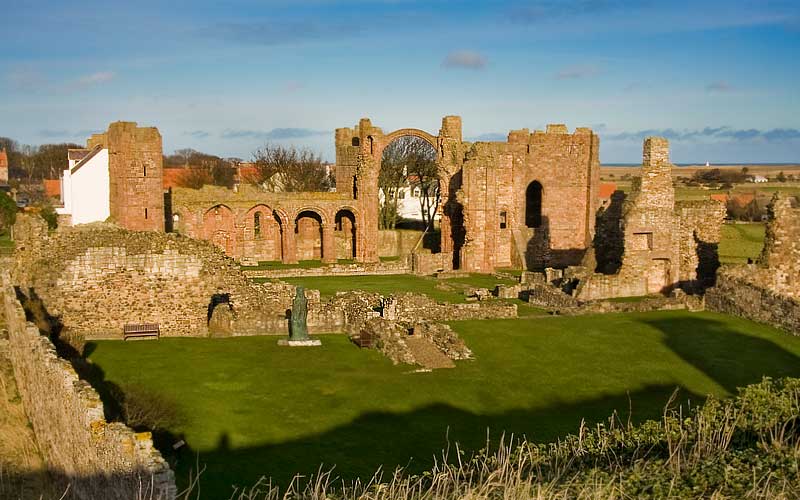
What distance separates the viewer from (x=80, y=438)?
35.1 feet

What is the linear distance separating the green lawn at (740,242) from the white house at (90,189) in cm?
3334

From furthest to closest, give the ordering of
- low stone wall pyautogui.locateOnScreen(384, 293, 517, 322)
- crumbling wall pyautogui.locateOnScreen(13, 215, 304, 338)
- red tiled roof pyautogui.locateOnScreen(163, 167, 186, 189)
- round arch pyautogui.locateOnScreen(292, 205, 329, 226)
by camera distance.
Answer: red tiled roof pyautogui.locateOnScreen(163, 167, 186, 189), round arch pyautogui.locateOnScreen(292, 205, 329, 226), low stone wall pyautogui.locateOnScreen(384, 293, 517, 322), crumbling wall pyautogui.locateOnScreen(13, 215, 304, 338)

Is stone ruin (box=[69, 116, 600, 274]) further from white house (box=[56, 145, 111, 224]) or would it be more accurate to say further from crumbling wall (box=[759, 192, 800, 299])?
crumbling wall (box=[759, 192, 800, 299])

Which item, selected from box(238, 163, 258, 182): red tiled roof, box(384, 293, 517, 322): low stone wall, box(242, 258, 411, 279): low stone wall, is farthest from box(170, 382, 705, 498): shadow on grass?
box(238, 163, 258, 182): red tiled roof

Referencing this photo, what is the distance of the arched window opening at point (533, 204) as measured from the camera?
44250 millimetres

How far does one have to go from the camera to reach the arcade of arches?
4112 centimetres

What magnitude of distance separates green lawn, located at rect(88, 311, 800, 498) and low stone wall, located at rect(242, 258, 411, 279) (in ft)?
53.9

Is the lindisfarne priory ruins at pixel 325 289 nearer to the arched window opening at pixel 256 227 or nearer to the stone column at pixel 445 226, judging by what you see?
the stone column at pixel 445 226

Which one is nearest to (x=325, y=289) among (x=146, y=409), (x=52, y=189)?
(x=146, y=409)

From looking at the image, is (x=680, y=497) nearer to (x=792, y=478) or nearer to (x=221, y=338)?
(x=792, y=478)

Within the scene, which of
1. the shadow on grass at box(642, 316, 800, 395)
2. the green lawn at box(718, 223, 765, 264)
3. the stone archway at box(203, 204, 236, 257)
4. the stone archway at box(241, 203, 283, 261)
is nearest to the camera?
the shadow on grass at box(642, 316, 800, 395)

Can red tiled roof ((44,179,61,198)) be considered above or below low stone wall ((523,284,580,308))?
above

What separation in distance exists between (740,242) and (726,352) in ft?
107

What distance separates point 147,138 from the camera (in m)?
37.0
